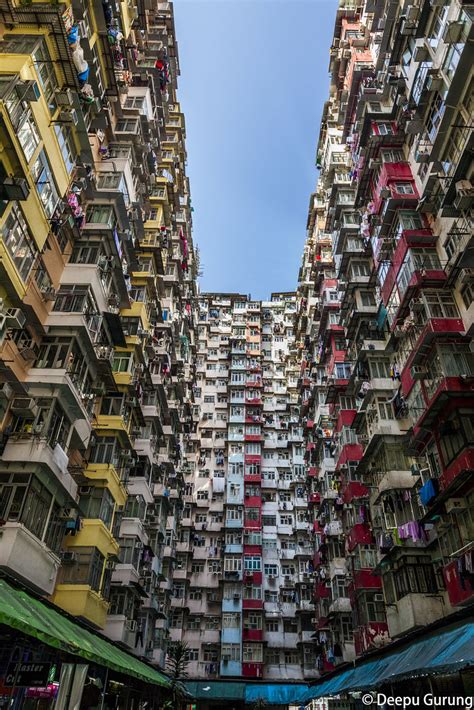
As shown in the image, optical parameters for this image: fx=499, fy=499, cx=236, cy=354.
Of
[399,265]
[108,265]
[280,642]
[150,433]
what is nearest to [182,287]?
[150,433]

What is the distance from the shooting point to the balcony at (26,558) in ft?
45.3

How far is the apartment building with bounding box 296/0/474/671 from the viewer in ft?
59.8

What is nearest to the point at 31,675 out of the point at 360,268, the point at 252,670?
the point at 360,268

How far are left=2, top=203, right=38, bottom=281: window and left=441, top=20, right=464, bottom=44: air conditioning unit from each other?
1685 centimetres

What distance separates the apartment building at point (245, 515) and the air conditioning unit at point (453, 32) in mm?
40996

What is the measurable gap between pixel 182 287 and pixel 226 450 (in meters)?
20.6

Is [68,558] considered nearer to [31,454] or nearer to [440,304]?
[31,454]

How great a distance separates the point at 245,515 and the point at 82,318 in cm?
3556

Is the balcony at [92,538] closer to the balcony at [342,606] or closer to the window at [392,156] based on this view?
the balcony at [342,606]

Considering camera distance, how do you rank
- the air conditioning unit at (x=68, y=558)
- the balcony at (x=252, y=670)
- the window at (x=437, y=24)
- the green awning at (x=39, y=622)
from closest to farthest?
1. the green awning at (x=39, y=622)
2. the air conditioning unit at (x=68, y=558)
3. the window at (x=437, y=24)
4. the balcony at (x=252, y=670)

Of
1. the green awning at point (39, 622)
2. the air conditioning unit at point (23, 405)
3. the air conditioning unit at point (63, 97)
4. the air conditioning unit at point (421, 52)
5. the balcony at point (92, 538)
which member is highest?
the air conditioning unit at point (421, 52)

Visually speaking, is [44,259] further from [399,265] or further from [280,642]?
[280,642]

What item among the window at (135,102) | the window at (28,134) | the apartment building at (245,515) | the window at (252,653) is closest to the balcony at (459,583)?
the window at (28,134)

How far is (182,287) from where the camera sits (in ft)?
141
